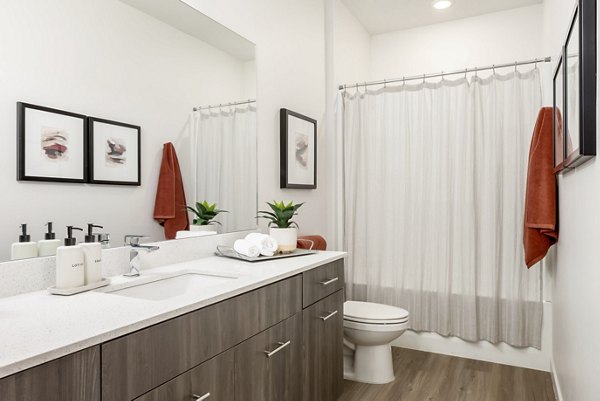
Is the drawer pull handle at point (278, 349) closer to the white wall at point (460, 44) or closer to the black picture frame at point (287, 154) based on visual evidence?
the black picture frame at point (287, 154)

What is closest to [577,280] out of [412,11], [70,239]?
[70,239]

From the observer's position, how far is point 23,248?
4.20ft

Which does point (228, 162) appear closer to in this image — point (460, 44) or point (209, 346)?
point (209, 346)

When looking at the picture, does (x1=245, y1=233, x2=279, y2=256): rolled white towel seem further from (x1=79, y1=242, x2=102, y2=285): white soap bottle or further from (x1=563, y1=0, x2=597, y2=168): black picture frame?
(x1=563, y1=0, x2=597, y2=168): black picture frame

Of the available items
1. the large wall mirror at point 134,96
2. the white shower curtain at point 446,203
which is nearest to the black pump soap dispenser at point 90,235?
the large wall mirror at point 134,96

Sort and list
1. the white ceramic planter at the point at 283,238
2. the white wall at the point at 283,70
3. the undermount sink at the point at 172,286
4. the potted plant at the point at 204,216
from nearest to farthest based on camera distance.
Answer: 1. the undermount sink at the point at 172,286
2. the potted plant at the point at 204,216
3. the white ceramic planter at the point at 283,238
4. the white wall at the point at 283,70

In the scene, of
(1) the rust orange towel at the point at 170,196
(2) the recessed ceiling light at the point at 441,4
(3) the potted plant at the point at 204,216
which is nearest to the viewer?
(1) the rust orange towel at the point at 170,196

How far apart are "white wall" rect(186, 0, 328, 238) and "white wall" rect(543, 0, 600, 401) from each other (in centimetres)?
152

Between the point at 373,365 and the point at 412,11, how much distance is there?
2.79m

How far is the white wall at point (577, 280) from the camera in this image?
4.16 feet

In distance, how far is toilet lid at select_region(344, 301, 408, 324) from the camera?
7.94ft

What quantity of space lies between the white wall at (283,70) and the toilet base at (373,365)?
0.88 metres

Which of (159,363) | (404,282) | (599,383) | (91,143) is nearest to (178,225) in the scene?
(91,143)

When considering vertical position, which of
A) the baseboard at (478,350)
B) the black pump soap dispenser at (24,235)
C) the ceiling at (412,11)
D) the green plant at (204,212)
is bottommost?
the baseboard at (478,350)
